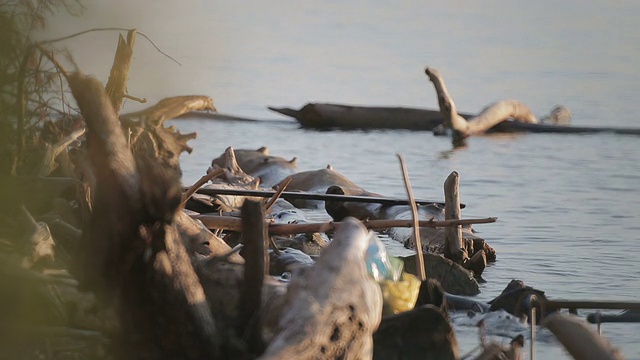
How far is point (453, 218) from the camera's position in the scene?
8.41 meters

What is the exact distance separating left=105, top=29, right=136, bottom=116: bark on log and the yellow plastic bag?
287 centimetres

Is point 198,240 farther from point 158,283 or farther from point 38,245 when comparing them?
point 158,283

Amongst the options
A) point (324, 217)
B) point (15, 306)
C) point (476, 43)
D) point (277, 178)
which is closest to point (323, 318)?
point (15, 306)

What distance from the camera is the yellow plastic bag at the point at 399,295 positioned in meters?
5.77

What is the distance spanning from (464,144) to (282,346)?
1472 centimetres

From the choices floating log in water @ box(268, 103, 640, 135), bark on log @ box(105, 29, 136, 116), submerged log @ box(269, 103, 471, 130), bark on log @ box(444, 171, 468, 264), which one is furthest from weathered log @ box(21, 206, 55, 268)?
submerged log @ box(269, 103, 471, 130)

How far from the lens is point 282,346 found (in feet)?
11.3

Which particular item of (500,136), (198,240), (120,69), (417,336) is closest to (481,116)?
(500,136)

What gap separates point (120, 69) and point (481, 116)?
16.4 meters

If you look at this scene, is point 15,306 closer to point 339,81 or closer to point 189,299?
point 189,299

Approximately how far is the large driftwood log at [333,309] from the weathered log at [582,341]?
913 mm

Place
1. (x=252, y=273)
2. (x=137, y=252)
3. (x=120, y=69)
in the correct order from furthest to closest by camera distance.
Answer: (x=252, y=273), (x=137, y=252), (x=120, y=69)

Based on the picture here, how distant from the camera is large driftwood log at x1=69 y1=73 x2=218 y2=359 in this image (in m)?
2.99

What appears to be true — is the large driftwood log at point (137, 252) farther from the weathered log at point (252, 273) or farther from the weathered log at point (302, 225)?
the weathered log at point (302, 225)
